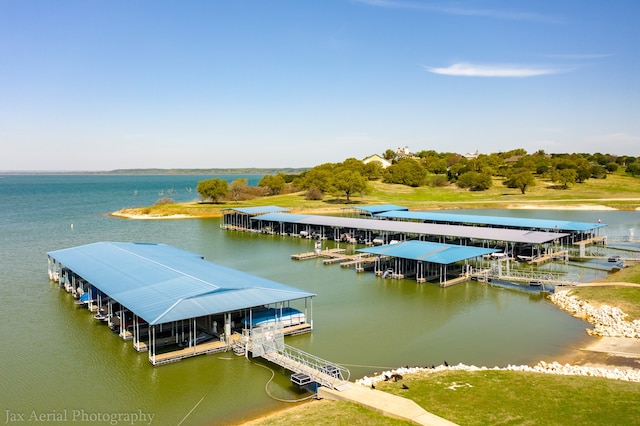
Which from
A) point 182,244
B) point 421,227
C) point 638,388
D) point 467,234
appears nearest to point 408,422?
point 638,388

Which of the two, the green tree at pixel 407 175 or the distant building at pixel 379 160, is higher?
the distant building at pixel 379 160

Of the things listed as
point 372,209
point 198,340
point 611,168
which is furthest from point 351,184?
point 611,168

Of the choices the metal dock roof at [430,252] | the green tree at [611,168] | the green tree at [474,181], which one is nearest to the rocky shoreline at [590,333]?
the metal dock roof at [430,252]

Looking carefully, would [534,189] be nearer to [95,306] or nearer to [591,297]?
[591,297]

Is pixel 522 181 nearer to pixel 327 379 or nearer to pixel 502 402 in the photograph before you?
pixel 502 402

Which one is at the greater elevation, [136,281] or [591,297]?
[136,281]

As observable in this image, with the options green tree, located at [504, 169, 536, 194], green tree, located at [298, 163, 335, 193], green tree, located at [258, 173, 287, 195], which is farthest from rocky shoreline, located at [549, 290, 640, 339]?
green tree, located at [258, 173, 287, 195]

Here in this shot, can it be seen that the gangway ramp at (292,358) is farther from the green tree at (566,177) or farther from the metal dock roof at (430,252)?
the green tree at (566,177)
